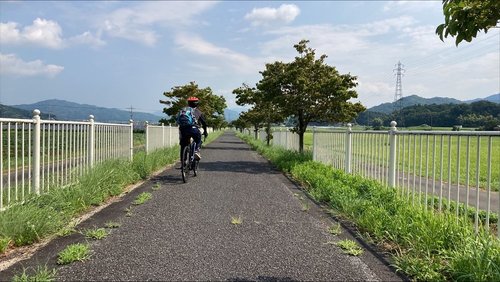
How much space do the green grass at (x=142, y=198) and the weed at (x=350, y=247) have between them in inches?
141

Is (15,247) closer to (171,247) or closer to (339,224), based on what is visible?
(171,247)

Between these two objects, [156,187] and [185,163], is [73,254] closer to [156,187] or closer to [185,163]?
[156,187]

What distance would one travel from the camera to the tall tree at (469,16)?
9.38 ft

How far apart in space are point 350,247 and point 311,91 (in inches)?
376

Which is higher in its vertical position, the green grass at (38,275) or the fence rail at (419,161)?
the fence rail at (419,161)

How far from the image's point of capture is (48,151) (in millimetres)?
6070

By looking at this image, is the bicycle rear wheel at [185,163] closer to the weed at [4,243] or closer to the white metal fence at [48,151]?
the white metal fence at [48,151]

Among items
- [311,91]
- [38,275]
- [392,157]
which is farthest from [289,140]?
[38,275]

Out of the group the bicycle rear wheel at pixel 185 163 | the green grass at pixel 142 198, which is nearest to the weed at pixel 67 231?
the green grass at pixel 142 198

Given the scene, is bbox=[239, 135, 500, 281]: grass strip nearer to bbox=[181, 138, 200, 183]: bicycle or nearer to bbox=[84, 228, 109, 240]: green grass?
bbox=[84, 228, 109, 240]: green grass

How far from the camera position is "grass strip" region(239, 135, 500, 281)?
319cm

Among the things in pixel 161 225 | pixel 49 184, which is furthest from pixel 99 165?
pixel 161 225

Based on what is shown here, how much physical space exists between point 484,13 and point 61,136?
6.23m

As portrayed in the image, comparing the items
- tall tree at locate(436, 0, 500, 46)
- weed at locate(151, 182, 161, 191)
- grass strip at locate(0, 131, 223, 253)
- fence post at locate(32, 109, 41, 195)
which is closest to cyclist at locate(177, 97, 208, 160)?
weed at locate(151, 182, 161, 191)
